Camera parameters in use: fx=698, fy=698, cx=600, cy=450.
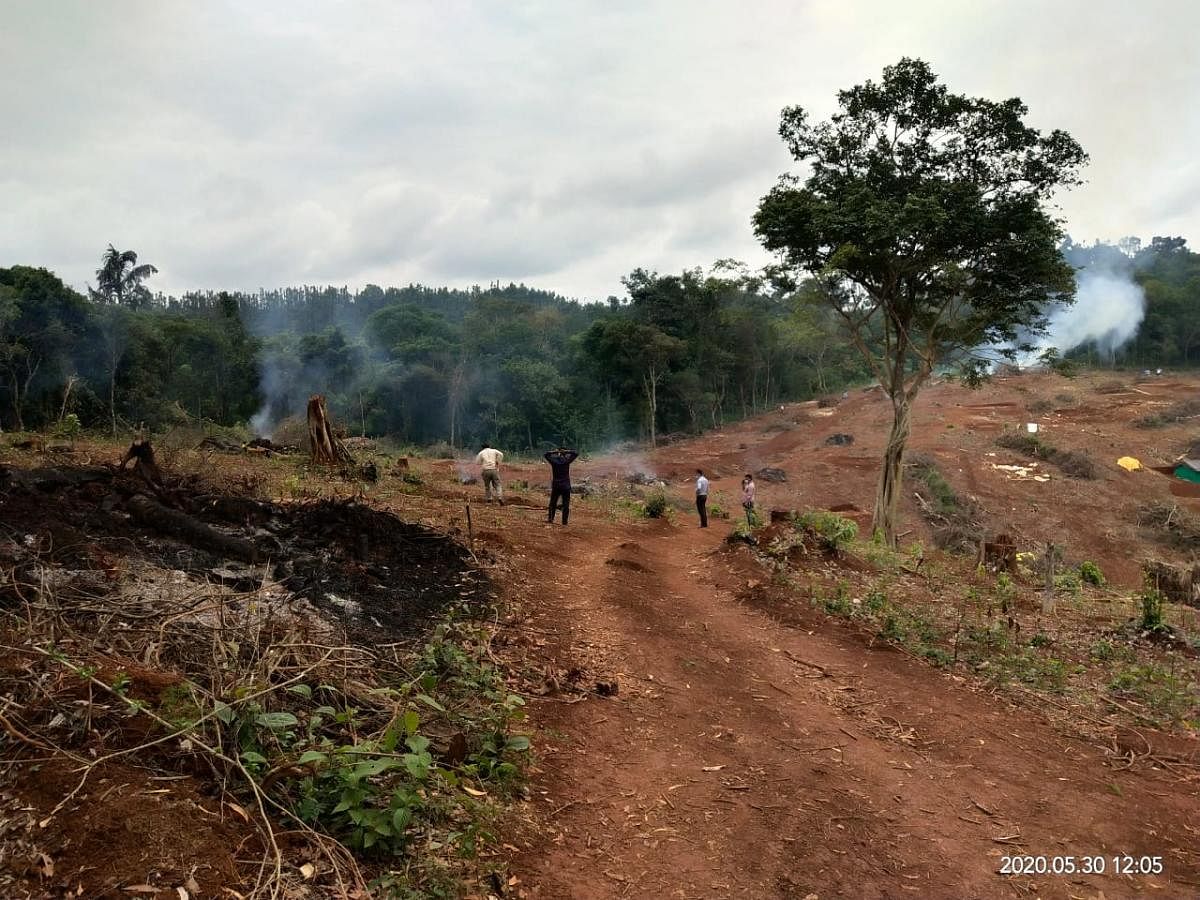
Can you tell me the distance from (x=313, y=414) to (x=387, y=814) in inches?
583

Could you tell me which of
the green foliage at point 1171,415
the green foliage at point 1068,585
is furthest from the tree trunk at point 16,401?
the green foliage at point 1171,415

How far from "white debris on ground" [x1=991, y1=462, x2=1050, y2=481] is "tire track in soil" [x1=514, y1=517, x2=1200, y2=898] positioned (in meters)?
24.1

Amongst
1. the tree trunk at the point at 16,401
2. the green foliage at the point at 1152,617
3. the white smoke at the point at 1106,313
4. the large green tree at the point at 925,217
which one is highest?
the white smoke at the point at 1106,313

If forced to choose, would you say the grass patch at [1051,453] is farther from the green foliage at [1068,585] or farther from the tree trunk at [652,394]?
the green foliage at [1068,585]

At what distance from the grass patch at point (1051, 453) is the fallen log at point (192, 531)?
97.2 feet

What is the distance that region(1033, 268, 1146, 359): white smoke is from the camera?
49906 mm

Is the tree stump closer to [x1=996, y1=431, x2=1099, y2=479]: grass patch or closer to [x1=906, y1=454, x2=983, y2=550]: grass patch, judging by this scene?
[x1=906, y1=454, x2=983, y2=550]: grass patch

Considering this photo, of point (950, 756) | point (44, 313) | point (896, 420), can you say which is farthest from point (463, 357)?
point (950, 756)

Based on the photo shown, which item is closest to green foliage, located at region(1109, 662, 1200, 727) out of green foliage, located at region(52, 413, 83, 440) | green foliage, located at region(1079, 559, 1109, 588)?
green foliage, located at region(1079, 559, 1109, 588)

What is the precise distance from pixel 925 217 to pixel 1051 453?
2154 cm

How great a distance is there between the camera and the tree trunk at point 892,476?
15.4 metres

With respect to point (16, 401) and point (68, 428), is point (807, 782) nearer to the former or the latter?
point (68, 428)

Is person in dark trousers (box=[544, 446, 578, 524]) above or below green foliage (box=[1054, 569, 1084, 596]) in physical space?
above

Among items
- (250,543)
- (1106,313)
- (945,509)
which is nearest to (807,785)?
(250,543)
